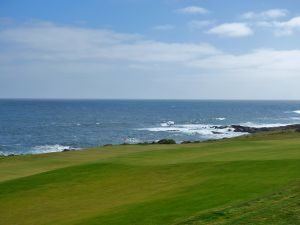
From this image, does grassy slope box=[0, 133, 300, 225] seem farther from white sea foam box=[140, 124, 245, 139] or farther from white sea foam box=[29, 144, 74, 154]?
white sea foam box=[140, 124, 245, 139]

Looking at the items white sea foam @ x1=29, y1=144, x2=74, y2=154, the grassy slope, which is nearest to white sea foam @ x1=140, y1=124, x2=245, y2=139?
white sea foam @ x1=29, y1=144, x2=74, y2=154

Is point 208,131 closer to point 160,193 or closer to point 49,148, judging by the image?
point 49,148

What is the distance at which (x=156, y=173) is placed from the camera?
22.0 metres

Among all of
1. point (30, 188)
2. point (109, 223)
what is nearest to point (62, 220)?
point (109, 223)

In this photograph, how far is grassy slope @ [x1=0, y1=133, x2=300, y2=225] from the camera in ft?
39.8

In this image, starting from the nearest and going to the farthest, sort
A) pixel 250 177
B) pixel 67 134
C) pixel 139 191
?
pixel 250 177 < pixel 139 191 < pixel 67 134

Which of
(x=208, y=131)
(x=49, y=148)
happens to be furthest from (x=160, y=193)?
(x=208, y=131)

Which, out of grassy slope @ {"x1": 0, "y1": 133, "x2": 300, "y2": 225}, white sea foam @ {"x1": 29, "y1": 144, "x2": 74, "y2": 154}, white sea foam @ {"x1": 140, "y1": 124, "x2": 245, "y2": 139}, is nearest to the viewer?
grassy slope @ {"x1": 0, "y1": 133, "x2": 300, "y2": 225}

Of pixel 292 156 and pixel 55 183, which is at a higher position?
pixel 292 156

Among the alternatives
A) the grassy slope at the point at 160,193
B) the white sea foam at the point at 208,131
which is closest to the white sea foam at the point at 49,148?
the white sea foam at the point at 208,131

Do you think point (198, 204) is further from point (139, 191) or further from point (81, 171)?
point (81, 171)

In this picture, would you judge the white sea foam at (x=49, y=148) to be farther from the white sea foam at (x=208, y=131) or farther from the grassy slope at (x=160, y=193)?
the grassy slope at (x=160, y=193)

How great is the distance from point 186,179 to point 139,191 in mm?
2408

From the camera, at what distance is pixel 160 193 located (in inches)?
690
